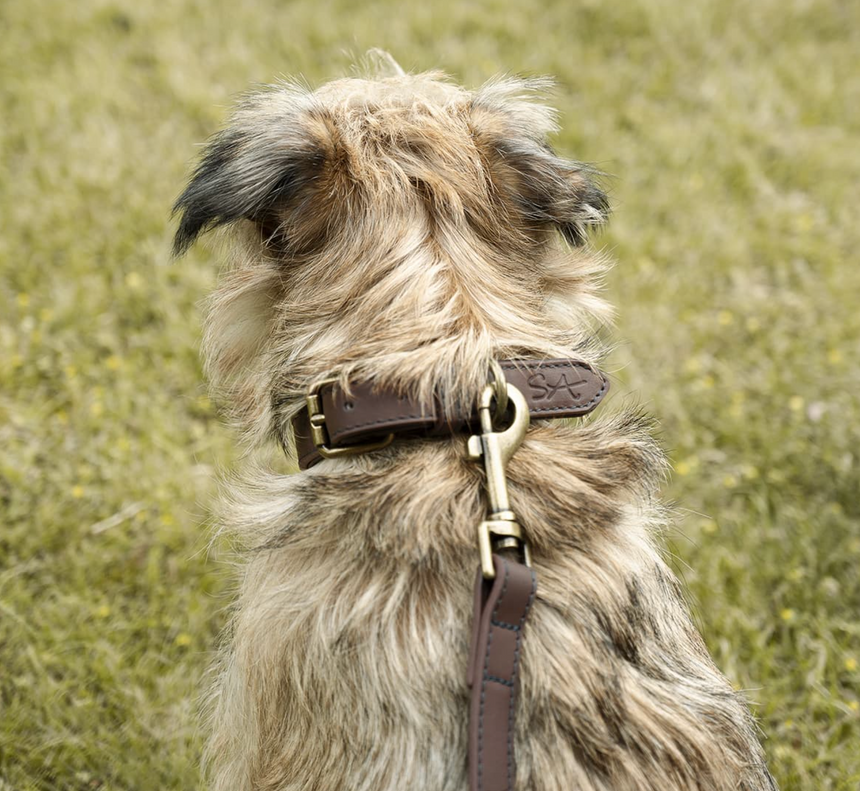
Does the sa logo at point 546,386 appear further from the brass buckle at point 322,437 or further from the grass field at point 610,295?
the grass field at point 610,295

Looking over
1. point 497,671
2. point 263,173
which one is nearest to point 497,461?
point 497,671

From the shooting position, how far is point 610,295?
417 cm

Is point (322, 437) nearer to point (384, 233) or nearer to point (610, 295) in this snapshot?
point (384, 233)

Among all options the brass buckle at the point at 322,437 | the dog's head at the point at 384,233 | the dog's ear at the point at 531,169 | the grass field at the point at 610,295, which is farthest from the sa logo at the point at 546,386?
the grass field at the point at 610,295

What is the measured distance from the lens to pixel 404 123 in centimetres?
194

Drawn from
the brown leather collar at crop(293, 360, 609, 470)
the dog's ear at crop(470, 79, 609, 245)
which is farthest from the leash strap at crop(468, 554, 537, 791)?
the dog's ear at crop(470, 79, 609, 245)

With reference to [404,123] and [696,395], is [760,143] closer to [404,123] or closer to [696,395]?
[696,395]

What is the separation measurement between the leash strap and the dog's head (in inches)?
14.8

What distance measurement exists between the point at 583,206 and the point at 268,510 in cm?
103

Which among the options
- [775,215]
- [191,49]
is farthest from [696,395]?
[191,49]

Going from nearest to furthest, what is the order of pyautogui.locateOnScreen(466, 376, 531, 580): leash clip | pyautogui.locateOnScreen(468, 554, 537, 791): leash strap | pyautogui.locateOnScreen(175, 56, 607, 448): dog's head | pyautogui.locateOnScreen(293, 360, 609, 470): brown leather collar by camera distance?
pyautogui.locateOnScreen(468, 554, 537, 791): leash strap < pyautogui.locateOnScreen(466, 376, 531, 580): leash clip < pyautogui.locateOnScreen(293, 360, 609, 470): brown leather collar < pyautogui.locateOnScreen(175, 56, 607, 448): dog's head

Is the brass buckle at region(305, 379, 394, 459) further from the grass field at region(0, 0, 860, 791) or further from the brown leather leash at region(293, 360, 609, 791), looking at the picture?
the grass field at region(0, 0, 860, 791)

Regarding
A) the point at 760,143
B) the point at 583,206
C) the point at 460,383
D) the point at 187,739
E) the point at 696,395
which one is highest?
the point at 760,143

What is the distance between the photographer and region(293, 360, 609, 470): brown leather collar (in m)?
1.56
